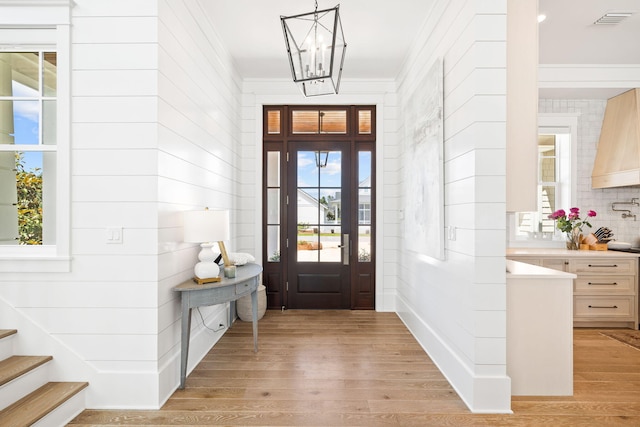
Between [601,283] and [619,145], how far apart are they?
166 centimetres

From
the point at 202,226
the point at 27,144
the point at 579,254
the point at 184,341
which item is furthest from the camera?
the point at 579,254

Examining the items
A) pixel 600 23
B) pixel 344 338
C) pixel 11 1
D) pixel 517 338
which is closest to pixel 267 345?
pixel 344 338

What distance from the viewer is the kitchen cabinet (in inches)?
159

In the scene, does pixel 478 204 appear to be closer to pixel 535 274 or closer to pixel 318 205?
pixel 535 274

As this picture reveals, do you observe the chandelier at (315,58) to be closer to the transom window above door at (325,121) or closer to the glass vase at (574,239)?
the transom window above door at (325,121)

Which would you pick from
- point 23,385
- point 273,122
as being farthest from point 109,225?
point 273,122

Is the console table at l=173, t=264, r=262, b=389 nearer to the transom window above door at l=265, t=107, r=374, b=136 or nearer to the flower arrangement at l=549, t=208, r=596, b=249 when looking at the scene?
the transom window above door at l=265, t=107, r=374, b=136

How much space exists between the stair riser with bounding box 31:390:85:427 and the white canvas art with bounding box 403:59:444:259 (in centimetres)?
268

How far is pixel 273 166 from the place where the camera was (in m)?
4.87

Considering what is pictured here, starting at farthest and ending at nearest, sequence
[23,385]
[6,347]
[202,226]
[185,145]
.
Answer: [185,145]
[202,226]
[6,347]
[23,385]

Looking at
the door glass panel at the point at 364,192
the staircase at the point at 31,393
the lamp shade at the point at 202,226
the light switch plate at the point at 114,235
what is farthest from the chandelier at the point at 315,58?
the staircase at the point at 31,393

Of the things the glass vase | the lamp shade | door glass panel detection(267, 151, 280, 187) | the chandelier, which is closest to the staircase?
the lamp shade

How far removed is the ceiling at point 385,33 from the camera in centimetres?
315

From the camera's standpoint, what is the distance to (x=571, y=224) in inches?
174
